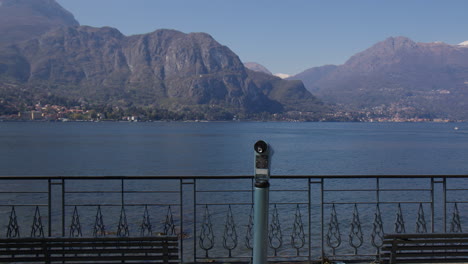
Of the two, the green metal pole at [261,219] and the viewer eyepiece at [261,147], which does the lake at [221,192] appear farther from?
the viewer eyepiece at [261,147]

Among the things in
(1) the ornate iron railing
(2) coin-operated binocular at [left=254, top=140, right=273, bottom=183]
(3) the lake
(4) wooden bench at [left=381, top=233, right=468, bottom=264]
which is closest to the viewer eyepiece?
(2) coin-operated binocular at [left=254, top=140, right=273, bottom=183]

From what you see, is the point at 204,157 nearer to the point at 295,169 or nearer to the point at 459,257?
the point at 295,169

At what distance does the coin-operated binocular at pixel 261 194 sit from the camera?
5.07 m

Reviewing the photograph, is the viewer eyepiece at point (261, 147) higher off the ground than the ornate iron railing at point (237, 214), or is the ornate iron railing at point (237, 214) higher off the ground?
the viewer eyepiece at point (261, 147)

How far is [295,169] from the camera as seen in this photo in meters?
52.9

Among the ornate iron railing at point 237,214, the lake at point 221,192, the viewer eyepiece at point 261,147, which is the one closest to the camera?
the viewer eyepiece at point 261,147

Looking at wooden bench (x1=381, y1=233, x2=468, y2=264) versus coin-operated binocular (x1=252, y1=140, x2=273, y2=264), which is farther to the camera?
wooden bench (x1=381, y1=233, x2=468, y2=264)

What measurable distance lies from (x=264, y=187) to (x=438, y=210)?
24.9 m

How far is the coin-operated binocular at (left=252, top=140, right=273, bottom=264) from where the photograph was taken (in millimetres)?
5066

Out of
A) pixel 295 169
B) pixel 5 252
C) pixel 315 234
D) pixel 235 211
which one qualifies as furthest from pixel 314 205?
pixel 295 169

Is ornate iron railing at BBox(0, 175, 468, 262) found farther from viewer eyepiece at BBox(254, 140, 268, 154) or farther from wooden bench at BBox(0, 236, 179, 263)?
viewer eyepiece at BBox(254, 140, 268, 154)

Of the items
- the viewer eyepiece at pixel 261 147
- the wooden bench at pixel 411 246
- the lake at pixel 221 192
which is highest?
the viewer eyepiece at pixel 261 147

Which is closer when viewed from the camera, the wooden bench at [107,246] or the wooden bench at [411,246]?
the wooden bench at [107,246]

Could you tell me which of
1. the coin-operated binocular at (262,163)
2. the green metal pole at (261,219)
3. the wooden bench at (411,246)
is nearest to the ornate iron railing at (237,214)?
the wooden bench at (411,246)
